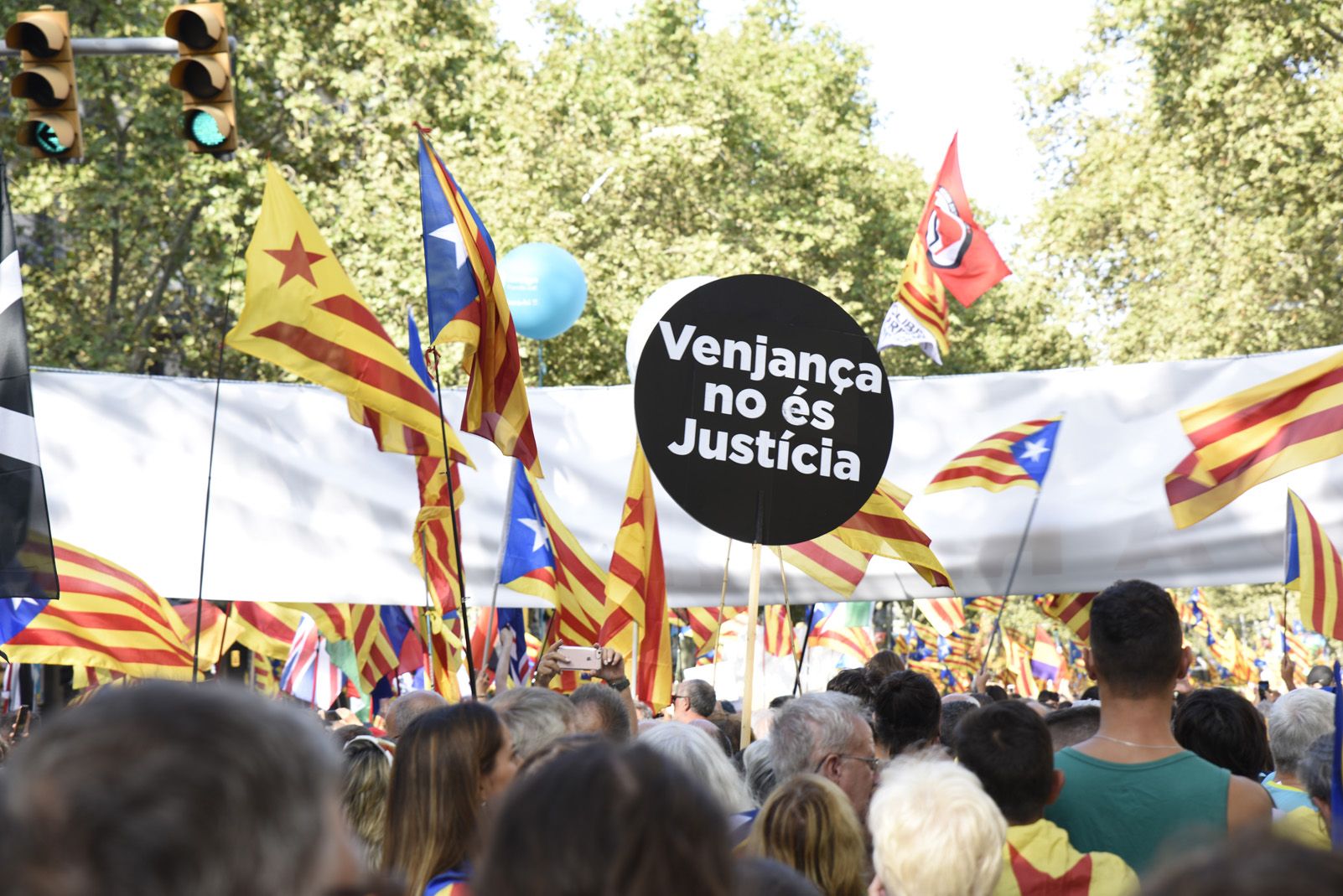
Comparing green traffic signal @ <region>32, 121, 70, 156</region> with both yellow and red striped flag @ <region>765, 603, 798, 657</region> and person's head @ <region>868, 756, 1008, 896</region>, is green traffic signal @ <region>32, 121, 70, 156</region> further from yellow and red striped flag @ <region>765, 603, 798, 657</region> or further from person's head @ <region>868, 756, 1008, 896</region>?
yellow and red striped flag @ <region>765, 603, 798, 657</region>

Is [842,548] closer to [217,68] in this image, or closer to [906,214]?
[217,68]

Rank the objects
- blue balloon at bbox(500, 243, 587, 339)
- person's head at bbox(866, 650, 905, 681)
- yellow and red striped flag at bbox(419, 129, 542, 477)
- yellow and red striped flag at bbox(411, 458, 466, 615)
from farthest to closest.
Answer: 1. blue balloon at bbox(500, 243, 587, 339)
2. yellow and red striped flag at bbox(411, 458, 466, 615)
3. person's head at bbox(866, 650, 905, 681)
4. yellow and red striped flag at bbox(419, 129, 542, 477)

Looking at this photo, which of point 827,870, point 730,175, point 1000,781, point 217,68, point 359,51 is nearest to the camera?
point 827,870

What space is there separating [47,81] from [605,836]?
8.77 meters

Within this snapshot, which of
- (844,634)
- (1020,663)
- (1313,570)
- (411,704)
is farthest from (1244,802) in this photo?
(1020,663)

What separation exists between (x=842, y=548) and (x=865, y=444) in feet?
9.90

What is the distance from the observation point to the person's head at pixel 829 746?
13.5 ft

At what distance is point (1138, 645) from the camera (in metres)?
3.60

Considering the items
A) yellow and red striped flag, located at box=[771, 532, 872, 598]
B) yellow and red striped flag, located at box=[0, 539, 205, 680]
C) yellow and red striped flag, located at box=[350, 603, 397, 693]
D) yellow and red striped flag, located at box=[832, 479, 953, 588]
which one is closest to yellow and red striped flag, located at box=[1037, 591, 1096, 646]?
yellow and red striped flag, located at box=[771, 532, 872, 598]

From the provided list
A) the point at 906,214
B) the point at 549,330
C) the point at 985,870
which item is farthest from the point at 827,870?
the point at 906,214

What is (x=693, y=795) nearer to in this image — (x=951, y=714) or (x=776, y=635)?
(x=951, y=714)

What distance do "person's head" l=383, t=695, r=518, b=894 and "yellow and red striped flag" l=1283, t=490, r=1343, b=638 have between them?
447 cm

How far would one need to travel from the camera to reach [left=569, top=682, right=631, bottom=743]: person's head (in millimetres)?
4672

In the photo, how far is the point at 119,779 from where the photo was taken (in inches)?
47.8
